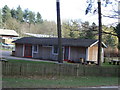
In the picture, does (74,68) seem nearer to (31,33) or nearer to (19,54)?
(19,54)

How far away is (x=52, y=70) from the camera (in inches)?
681

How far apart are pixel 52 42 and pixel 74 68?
58.4 ft

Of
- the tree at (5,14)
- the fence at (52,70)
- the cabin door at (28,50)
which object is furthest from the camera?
the tree at (5,14)

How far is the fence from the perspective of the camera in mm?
15768

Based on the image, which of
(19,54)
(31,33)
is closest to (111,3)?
(19,54)

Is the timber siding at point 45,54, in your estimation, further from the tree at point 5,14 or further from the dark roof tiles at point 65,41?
the tree at point 5,14

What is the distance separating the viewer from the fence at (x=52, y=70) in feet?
51.7

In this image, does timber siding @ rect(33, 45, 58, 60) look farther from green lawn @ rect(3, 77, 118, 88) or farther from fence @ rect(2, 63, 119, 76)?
green lawn @ rect(3, 77, 118, 88)

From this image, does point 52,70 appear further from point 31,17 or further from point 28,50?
point 31,17

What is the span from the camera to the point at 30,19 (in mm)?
79500

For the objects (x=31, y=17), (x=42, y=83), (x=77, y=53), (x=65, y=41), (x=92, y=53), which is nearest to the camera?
(x=42, y=83)

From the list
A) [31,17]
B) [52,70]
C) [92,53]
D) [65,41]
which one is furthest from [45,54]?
[31,17]

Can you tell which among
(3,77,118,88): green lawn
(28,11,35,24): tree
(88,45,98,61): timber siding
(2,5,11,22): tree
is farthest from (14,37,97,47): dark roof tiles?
(28,11,35,24): tree

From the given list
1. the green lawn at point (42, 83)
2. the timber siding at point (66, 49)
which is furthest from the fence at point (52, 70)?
the timber siding at point (66, 49)
